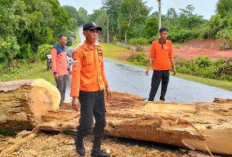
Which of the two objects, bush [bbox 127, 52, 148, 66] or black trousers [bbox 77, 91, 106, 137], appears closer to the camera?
black trousers [bbox 77, 91, 106, 137]

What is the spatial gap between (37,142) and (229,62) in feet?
58.4

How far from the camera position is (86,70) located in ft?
16.7

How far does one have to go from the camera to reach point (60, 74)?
8.74 metres

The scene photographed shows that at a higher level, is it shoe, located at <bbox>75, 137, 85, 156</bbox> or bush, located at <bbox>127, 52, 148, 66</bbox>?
shoe, located at <bbox>75, 137, 85, 156</bbox>

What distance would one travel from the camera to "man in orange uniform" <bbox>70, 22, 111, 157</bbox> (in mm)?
4957

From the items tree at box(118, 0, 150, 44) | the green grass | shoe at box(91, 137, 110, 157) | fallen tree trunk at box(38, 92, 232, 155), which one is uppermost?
tree at box(118, 0, 150, 44)

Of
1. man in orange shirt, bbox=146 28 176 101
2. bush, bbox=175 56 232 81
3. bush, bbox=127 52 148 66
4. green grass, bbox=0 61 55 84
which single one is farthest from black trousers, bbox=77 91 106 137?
bush, bbox=127 52 148 66

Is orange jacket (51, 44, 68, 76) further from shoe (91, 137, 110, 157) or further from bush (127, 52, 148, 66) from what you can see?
bush (127, 52, 148, 66)

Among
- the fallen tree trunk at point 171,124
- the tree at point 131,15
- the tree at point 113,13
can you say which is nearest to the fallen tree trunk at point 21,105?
the fallen tree trunk at point 171,124

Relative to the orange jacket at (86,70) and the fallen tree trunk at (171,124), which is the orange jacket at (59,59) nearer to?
the fallen tree trunk at (171,124)

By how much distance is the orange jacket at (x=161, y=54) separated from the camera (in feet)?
28.4

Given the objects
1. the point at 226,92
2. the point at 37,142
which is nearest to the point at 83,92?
the point at 37,142

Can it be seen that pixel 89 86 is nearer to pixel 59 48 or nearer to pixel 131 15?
pixel 59 48

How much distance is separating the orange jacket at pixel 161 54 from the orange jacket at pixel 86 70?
3.62 meters
